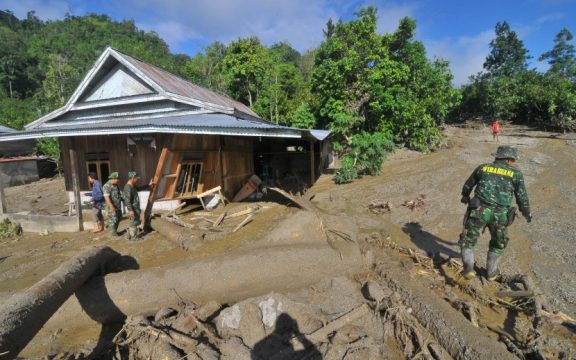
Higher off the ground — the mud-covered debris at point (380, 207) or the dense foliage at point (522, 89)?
the dense foliage at point (522, 89)

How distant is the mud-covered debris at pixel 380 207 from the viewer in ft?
28.9

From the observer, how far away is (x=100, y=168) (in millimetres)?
9898

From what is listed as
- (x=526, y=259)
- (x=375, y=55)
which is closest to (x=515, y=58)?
(x=375, y=55)

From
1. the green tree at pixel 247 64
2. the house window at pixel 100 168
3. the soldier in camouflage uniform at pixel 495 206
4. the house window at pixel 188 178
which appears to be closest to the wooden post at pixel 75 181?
the house window at pixel 100 168

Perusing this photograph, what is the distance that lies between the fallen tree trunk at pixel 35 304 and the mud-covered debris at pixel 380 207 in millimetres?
7150

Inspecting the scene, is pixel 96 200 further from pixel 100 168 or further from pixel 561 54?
pixel 561 54

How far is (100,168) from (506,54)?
155ft

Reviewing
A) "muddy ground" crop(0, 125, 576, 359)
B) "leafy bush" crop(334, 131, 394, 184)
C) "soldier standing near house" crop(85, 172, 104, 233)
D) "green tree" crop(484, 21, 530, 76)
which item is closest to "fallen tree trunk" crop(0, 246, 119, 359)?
A: "muddy ground" crop(0, 125, 576, 359)

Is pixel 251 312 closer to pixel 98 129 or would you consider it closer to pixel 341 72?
pixel 98 129

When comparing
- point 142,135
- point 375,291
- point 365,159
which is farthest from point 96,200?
point 365,159

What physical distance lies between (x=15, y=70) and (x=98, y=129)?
58.9 meters

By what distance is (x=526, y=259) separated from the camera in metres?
5.21

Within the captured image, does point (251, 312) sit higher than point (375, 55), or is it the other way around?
point (375, 55)

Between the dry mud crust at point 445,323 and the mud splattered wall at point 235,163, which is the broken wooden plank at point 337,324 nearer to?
the dry mud crust at point 445,323
